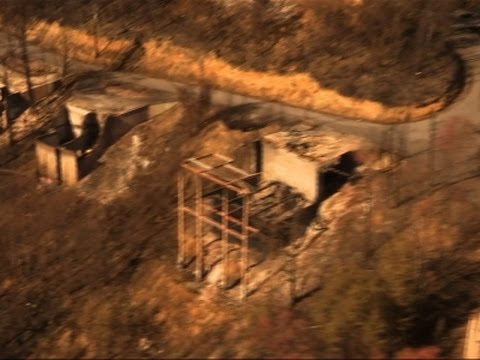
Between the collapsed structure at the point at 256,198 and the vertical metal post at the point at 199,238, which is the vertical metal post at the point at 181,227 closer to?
the collapsed structure at the point at 256,198

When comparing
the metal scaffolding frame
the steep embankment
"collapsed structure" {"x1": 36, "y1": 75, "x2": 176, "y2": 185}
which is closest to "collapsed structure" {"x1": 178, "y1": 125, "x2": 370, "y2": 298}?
the metal scaffolding frame

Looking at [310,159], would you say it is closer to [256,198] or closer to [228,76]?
[256,198]

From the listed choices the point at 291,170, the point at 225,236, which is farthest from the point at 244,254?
the point at 291,170

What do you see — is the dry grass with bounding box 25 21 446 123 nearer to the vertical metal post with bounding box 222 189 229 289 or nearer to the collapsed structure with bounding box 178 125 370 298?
the collapsed structure with bounding box 178 125 370 298

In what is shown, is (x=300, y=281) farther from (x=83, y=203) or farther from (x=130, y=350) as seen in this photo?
(x=83, y=203)

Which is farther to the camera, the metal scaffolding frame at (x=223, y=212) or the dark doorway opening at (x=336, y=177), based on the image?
the dark doorway opening at (x=336, y=177)

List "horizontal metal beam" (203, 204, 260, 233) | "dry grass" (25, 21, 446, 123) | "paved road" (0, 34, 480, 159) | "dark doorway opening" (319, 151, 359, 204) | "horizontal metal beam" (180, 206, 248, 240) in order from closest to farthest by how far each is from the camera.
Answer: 1. "horizontal metal beam" (203, 204, 260, 233)
2. "horizontal metal beam" (180, 206, 248, 240)
3. "dark doorway opening" (319, 151, 359, 204)
4. "paved road" (0, 34, 480, 159)
5. "dry grass" (25, 21, 446, 123)

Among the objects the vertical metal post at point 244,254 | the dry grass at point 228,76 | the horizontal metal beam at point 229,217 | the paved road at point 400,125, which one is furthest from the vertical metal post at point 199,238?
the dry grass at point 228,76
